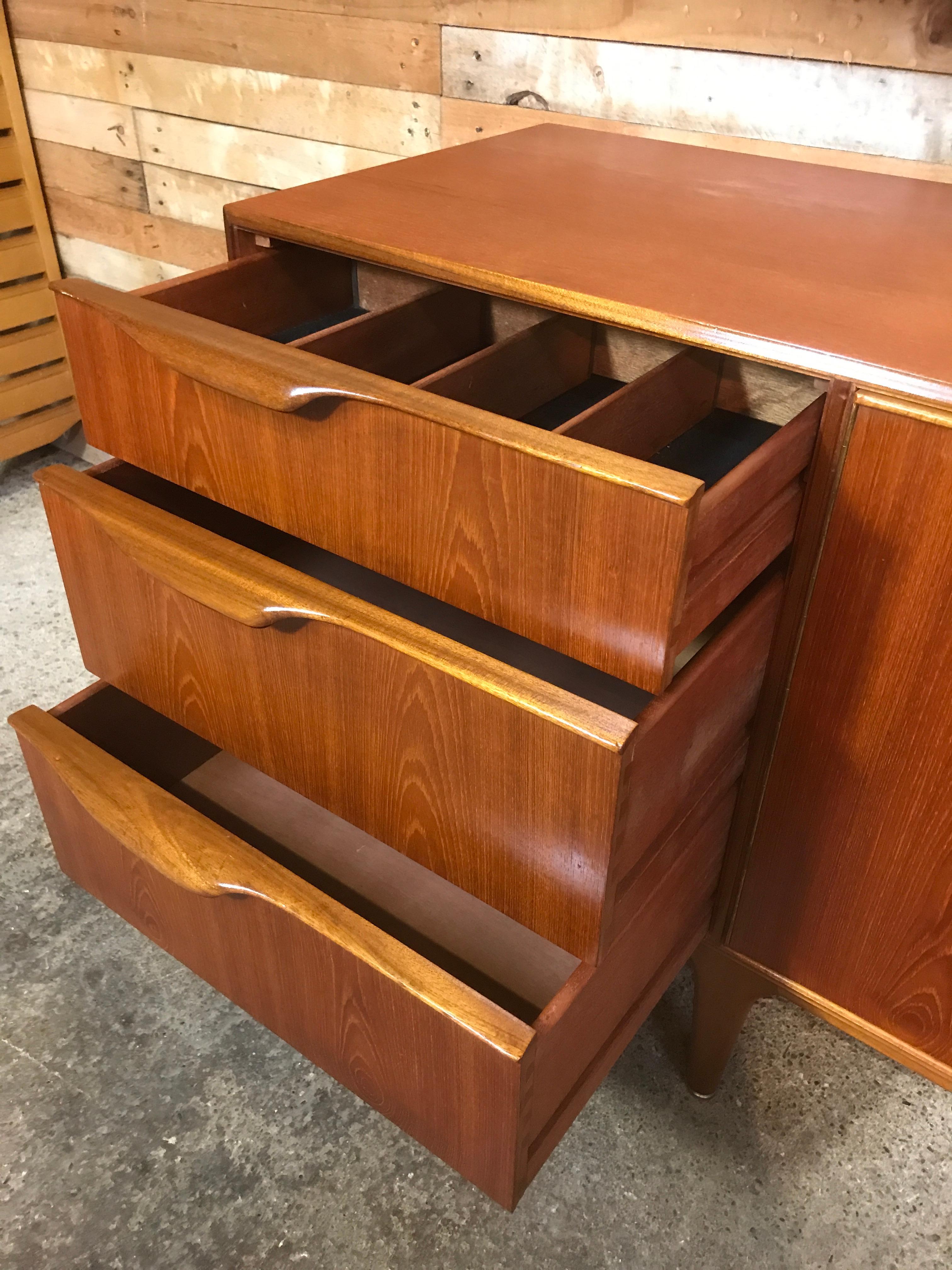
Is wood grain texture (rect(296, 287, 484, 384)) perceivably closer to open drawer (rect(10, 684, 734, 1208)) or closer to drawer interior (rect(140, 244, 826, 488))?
drawer interior (rect(140, 244, 826, 488))

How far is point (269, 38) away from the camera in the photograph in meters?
1.43

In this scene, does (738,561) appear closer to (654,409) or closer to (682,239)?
(654,409)

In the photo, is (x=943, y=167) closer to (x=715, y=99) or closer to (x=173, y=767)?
(x=715, y=99)

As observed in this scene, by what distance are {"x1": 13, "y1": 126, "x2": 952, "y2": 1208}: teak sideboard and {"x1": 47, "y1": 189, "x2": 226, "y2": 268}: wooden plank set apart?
3.01 feet

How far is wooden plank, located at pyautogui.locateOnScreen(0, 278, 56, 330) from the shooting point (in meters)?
1.98

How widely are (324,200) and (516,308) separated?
0.64ft

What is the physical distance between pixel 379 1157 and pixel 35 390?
1.72 m

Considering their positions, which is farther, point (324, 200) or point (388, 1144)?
point (388, 1144)

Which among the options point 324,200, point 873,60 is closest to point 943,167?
point 873,60

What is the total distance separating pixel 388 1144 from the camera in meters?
1.01

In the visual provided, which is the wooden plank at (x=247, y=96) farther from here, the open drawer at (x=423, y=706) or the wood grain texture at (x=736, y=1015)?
the wood grain texture at (x=736, y=1015)

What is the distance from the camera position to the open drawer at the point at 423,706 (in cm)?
58

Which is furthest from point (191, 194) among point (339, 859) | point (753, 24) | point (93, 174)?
point (339, 859)

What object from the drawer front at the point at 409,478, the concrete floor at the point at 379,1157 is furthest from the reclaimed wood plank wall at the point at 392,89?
the concrete floor at the point at 379,1157
